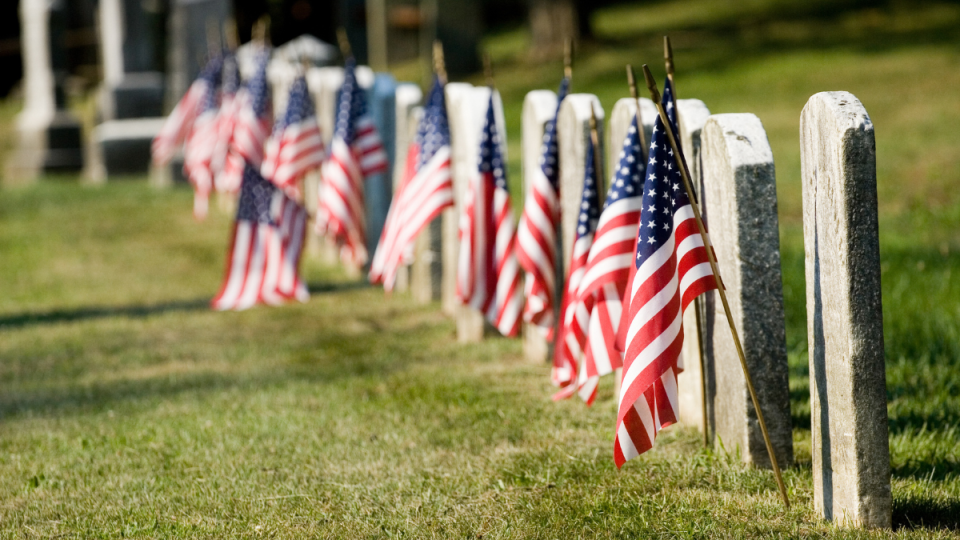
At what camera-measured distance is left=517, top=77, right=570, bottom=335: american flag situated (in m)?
5.25

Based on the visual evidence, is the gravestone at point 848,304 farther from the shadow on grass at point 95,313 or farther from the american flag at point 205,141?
the american flag at point 205,141

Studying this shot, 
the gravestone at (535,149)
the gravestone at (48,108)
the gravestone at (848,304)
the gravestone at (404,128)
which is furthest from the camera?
the gravestone at (48,108)

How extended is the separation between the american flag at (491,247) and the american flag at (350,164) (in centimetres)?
183

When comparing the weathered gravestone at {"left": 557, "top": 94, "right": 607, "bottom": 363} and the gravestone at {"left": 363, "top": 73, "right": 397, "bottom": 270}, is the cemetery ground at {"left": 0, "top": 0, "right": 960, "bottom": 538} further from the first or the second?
the weathered gravestone at {"left": 557, "top": 94, "right": 607, "bottom": 363}

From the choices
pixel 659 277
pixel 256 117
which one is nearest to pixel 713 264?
pixel 659 277

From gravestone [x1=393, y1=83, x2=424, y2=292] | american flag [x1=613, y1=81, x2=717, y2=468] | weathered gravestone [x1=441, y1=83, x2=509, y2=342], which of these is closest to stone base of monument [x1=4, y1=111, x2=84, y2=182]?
gravestone [x1=393, y1=83, x2=424, y2=292]

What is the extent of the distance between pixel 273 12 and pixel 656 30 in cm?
1332

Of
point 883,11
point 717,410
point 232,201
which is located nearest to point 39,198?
point 232,201

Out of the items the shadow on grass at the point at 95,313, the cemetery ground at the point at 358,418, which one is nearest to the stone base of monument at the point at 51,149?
the cemetery ground at the point at 358,418

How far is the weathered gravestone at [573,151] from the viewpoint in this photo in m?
5.00

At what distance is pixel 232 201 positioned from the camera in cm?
1269

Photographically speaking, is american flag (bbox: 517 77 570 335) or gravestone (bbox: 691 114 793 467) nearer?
gravestone (bbox: 691 114 793 467)

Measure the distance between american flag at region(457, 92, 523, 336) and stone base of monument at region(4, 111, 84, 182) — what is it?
42.4ft

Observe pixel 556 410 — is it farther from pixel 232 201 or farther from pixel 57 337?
Answer: pixel 232 201
